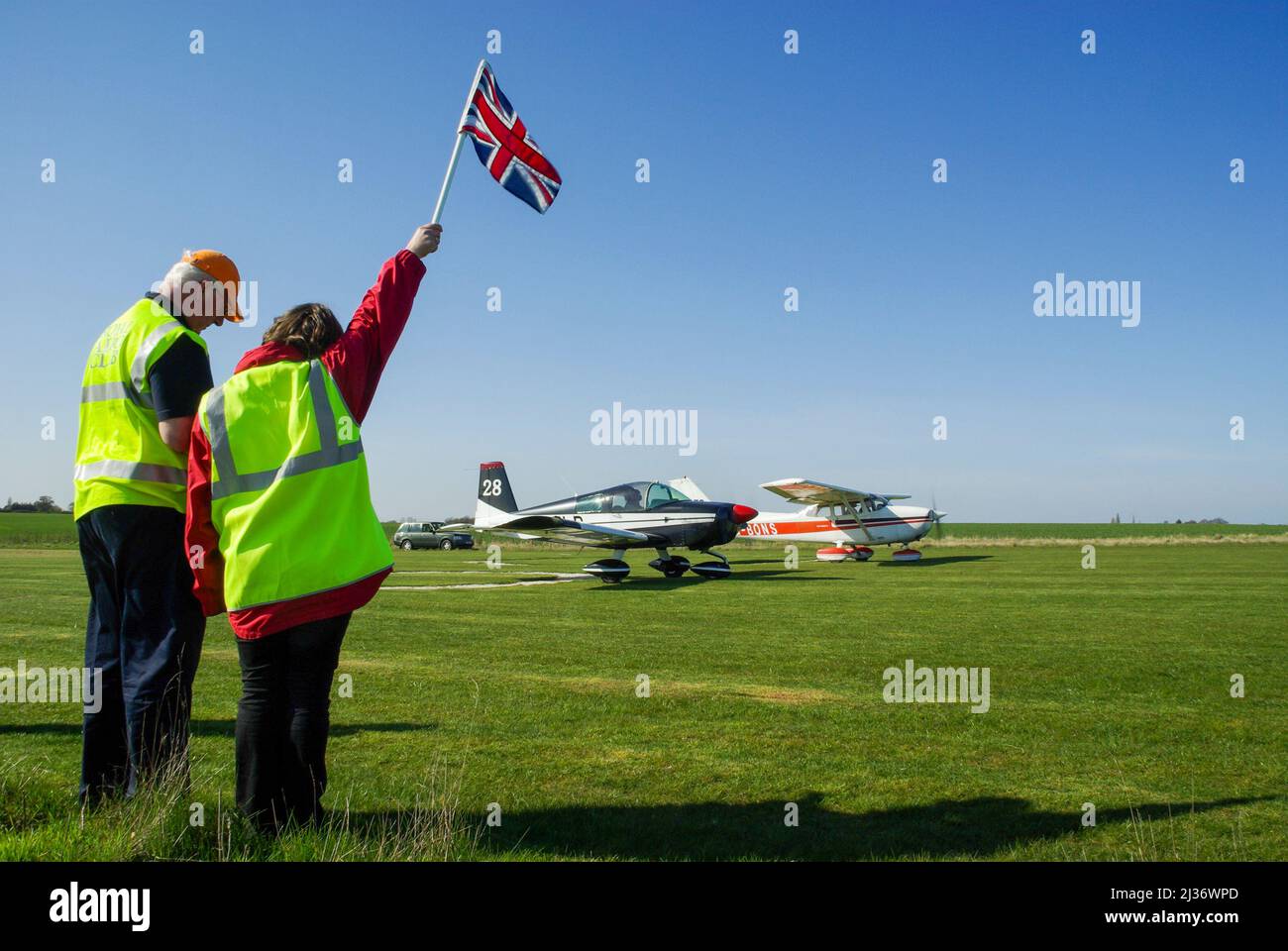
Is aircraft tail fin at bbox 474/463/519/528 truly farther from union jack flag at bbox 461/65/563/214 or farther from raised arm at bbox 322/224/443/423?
raised arm at bbox 322/224/443/423

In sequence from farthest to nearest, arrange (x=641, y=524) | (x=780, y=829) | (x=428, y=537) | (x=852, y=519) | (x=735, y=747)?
(x=428, y=537), (x=852, y=519), (x=641, y=524), (x=735, y=747), (x=780, y=829)

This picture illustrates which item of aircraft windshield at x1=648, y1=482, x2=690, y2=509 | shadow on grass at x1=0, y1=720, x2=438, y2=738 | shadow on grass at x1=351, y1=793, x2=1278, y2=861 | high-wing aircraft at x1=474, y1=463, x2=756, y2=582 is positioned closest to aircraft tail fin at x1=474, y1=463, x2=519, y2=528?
high-wing aircraft at x1=474, y1=463, x2=756, y2=582

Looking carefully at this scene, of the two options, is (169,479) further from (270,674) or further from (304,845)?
(304,845)

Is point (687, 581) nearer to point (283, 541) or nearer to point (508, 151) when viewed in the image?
point (508, 151)

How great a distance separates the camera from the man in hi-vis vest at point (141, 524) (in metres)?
3.19

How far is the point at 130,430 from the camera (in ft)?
10.7

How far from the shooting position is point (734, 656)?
8859 mm

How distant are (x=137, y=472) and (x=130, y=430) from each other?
169mm

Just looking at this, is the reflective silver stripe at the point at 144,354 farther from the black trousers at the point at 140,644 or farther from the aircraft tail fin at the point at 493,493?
the aircraft tail fin at the point at 493,493

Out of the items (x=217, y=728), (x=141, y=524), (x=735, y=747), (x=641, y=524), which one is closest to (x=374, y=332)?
(x=141, y=524)

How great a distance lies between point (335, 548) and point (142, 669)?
997 mm
